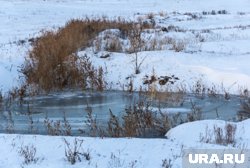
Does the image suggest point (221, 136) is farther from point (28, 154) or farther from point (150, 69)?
point (150, 69)

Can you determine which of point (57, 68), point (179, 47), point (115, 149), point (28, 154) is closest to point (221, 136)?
point (115, 149)

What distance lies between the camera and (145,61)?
1680 centimetres

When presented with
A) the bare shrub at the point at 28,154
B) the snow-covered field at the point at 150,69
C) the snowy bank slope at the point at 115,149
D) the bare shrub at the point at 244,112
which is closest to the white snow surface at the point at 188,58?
the snow-covered field at the point at 150,69

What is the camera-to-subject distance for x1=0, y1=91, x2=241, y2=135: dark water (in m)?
11.2

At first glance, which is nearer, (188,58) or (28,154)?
(28,154)

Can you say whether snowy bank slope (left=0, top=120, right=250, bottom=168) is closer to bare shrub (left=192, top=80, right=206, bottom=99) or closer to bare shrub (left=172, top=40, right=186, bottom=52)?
bare shrub (left=192, top=80, right=206, bottom=99)

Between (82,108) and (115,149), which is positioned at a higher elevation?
(115,149)

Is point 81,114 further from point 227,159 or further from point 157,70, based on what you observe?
point 227,159

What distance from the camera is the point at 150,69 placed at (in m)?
16.2

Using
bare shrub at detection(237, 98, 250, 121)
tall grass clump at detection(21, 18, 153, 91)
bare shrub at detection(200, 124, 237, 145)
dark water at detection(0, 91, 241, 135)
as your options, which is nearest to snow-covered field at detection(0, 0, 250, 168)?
bare shrub at detection(200, 124, 237, 145)

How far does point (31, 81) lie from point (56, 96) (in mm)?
956

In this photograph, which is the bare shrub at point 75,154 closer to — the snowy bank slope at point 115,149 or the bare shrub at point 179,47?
the snowy bank slope at point 115,149

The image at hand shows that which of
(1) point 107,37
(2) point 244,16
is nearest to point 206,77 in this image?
(1) point 107,37

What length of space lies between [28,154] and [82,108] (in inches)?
220
